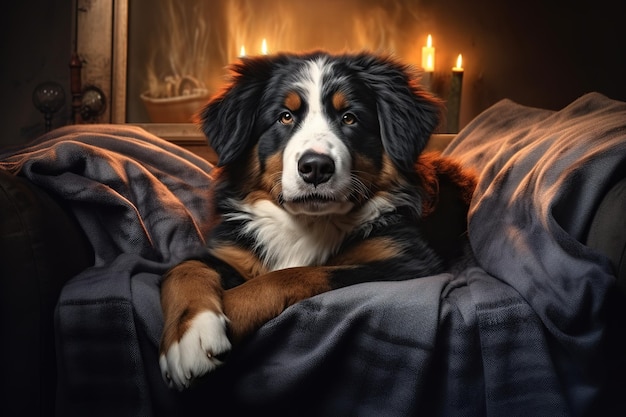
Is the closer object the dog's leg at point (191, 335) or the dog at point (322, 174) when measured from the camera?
the dog's leg at point (191, 335)

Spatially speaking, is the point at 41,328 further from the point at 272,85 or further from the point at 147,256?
the point at 272,85

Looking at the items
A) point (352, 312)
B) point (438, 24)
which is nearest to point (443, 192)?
point (352, 312)

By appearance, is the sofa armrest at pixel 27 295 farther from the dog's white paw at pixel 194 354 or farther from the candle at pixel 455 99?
the candle at pixel 455 99

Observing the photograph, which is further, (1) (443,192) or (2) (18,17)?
(2) (18,17)

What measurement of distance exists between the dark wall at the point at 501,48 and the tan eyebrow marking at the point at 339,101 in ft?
8.62

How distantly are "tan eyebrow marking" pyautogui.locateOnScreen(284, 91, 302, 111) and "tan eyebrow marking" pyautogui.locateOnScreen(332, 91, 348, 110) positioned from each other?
0.31ft

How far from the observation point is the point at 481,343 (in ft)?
4.66

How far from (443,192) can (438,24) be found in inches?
93.9

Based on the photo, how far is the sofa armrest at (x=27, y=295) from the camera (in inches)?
55.3

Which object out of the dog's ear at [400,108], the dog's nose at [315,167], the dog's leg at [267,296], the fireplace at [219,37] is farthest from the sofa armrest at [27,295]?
the fireplace at [219,37]

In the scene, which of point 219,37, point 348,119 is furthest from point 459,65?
point 348,119

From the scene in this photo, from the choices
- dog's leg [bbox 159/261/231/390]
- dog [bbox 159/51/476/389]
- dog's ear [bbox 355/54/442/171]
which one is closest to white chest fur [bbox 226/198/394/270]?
dog [bbox 159/51/476/389]

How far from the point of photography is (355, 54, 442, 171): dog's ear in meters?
1.83

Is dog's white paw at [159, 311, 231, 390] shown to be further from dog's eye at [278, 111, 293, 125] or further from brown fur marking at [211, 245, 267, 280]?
dog's eye at [278, 111, 293, 125]
